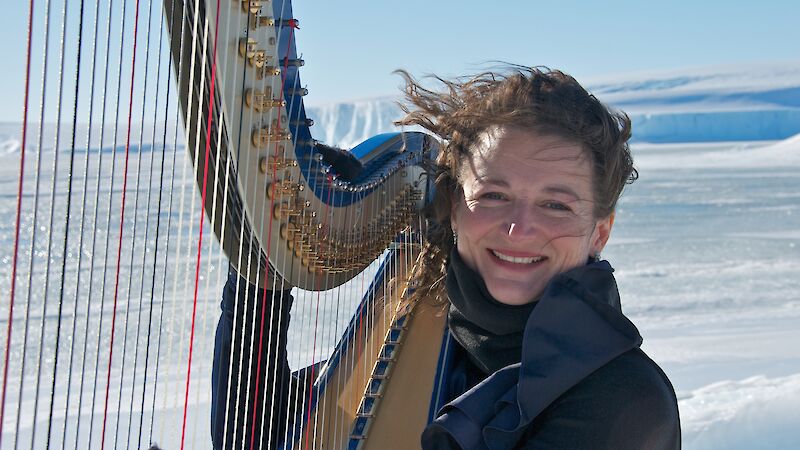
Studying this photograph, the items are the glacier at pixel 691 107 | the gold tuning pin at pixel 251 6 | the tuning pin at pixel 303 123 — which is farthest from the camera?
the glacier at pixel 691 107

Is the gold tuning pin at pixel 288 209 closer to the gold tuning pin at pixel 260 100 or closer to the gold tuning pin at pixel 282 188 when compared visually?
the gold tuning pin at pixel 282 188

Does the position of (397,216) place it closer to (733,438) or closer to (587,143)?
(587,143)

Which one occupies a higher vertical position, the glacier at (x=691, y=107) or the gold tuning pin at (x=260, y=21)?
the gold tuning pin at (x=260, y=21)

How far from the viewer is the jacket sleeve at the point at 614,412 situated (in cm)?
126

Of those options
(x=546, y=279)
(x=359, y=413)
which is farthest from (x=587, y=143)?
(x=359, y=413)

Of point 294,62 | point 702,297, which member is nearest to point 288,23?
point 294,62

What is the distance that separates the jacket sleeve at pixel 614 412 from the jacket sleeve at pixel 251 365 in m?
0.51

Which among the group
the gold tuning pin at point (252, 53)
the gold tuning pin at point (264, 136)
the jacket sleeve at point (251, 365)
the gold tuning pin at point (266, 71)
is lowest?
the jacket sleeve at point (251, 365)

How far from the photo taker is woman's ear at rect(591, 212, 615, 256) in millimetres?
1546

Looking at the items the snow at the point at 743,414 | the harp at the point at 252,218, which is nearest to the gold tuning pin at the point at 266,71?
the harp at the point at 252,218

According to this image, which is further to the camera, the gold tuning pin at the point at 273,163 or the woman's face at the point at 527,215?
the woman's face at the point at 527,215

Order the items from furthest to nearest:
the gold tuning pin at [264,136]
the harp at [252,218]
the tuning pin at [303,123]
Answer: the tuning pin at [303,123], the gold tuning pin at [264,136], the harp at [252,218]

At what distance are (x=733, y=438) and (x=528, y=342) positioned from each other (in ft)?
7.80

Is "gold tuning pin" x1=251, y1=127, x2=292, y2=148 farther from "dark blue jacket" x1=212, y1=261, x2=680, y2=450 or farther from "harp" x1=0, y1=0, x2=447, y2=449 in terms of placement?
"dark blue jacket" x1=212, y1=261, x2=680, y2=450
